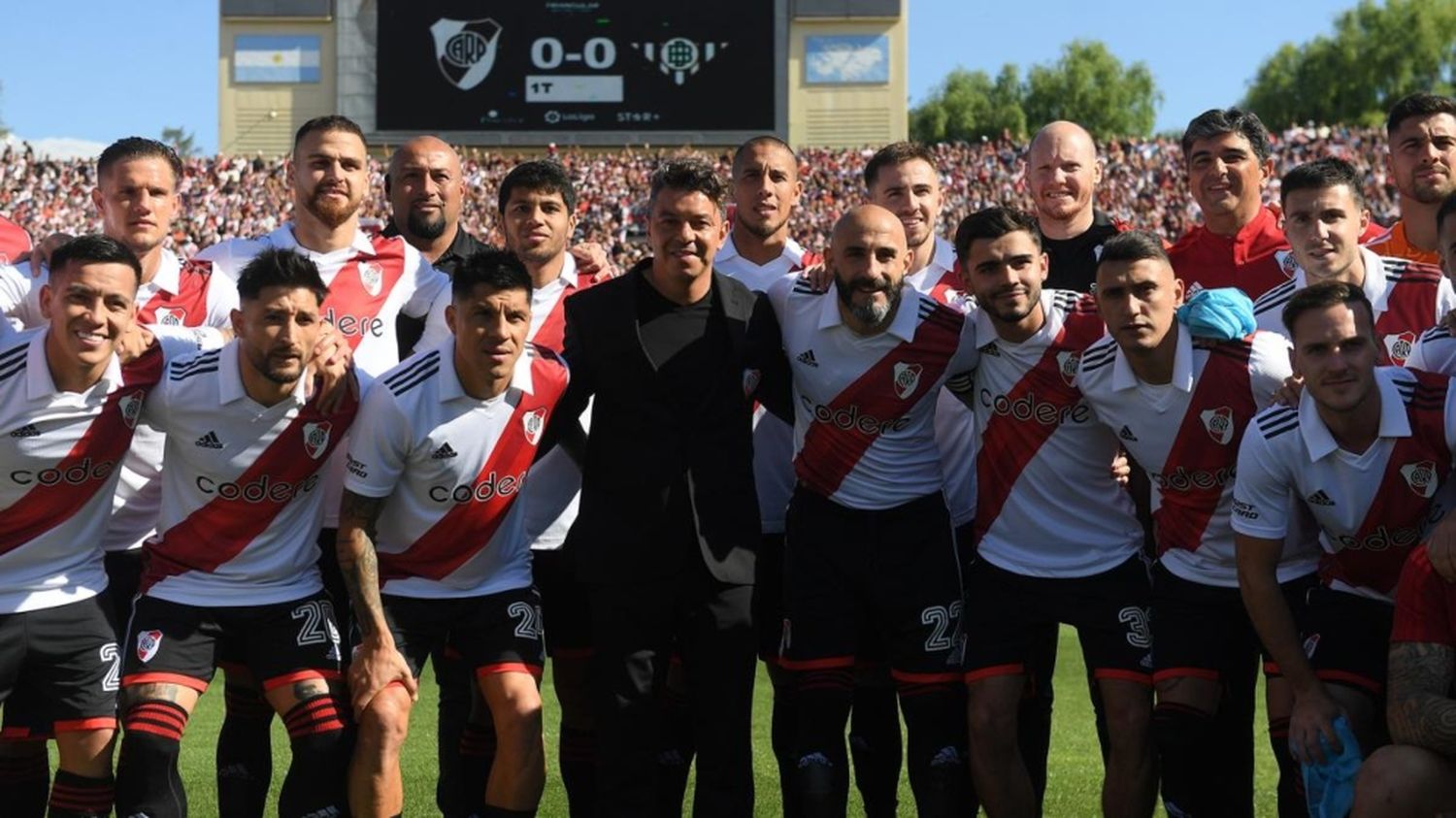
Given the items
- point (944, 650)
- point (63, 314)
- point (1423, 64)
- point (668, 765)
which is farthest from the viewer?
point (1423, 64)

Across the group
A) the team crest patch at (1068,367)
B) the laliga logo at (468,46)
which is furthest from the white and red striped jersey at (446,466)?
the laliga logo at (468,46)

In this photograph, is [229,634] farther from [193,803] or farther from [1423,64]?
[1423,64]

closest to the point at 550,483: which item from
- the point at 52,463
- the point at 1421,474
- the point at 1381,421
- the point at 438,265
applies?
the point at 438,265

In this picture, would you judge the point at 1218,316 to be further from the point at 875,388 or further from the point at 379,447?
the point at 379,447

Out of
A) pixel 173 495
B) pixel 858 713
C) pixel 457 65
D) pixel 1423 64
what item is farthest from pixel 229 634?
pixel 1423 64

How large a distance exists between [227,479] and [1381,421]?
376cm

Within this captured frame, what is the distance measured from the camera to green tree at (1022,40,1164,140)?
78750 mm

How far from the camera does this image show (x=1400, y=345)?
224 inches

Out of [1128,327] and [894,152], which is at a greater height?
[894,152]

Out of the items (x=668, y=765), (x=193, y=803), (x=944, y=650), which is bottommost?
(x=193, y=803)

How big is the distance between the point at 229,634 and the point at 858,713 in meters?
2.47

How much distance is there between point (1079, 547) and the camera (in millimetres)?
5457

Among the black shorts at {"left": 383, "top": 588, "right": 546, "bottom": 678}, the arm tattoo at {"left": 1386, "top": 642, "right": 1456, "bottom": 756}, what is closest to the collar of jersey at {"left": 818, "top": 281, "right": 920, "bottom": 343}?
the black shorts at {"left": 383, "top": 588, "right": 546, "bottom": 678}

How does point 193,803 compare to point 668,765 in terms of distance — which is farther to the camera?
point 193,803
